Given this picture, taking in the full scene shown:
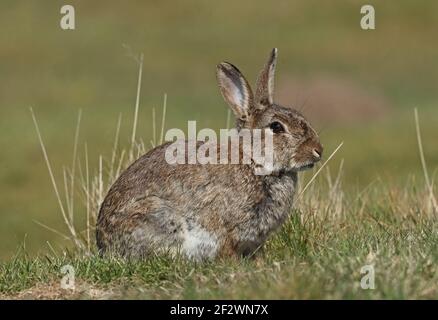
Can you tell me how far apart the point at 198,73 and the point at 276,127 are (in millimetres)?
32500

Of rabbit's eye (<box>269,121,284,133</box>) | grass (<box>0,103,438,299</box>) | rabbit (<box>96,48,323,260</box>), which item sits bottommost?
grass (<box>0,103,438,299</box>)

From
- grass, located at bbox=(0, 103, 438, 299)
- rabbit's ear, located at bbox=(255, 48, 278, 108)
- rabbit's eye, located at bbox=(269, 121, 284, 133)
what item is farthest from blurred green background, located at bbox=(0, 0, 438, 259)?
rabbit's eye, located at bbox=(269, 121, 284, 133)

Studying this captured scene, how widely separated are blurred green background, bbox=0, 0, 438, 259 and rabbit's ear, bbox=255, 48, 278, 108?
12257mm

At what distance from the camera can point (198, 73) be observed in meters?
40.9

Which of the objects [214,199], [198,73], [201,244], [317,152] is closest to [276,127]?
[317,152]

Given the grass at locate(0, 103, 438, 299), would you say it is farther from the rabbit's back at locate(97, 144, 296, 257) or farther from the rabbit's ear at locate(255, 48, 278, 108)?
the rabbit's ear at locate(255, 48, 278, 108)

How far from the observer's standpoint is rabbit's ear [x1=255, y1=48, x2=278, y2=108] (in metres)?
8.80

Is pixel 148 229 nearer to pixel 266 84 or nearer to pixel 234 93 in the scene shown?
pixel 234 93

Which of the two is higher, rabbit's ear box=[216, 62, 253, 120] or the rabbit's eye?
rabbit's ear box=[216, 62, 253, 120]

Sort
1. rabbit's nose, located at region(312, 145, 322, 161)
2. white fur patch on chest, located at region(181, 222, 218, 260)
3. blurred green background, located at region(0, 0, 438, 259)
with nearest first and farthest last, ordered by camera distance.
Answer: white fur patch on chest, located at region(181, 222, 218, 260) < rabbit's nose, located at region(312, 145, 322, 161) < blurred green background, located at region(0, 0, 438, 259)

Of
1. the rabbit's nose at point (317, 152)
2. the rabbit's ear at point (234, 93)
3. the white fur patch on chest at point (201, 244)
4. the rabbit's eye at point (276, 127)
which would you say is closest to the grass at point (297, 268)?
the white fur patch on chest at point (201, 244)

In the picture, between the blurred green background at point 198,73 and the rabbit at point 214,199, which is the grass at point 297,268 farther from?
the blurred green background at point 198,73

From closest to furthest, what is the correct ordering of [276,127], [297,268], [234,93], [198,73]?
[297,268]
[276,127]
[234,93]
[198,73]

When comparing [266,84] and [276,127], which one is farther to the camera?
[266,84]
